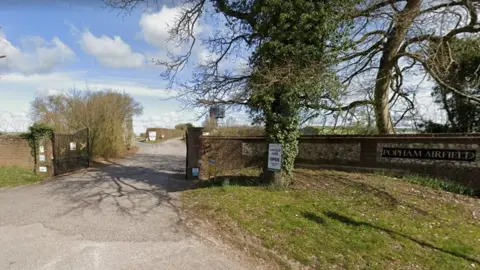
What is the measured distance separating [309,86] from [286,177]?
2.63 m

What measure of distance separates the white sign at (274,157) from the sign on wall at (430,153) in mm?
3407

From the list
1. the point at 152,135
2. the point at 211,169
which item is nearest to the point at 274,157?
the point at 211,169

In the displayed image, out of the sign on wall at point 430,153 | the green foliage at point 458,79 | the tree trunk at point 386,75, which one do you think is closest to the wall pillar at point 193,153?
the sign on wall at point 430,153

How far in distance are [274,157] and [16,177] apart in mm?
10229

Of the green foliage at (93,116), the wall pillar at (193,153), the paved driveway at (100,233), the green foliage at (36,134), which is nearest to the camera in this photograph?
the paved driveway at (100,233)

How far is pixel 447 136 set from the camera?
25.6ft

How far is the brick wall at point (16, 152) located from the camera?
44.7 ft

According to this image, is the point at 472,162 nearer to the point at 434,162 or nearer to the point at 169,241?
the point at 434,162

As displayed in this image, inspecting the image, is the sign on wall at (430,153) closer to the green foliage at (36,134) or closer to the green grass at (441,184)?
the green grass at (441,184)

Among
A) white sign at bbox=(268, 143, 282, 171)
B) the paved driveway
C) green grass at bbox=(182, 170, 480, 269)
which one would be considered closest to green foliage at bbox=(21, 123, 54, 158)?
the paved driveway

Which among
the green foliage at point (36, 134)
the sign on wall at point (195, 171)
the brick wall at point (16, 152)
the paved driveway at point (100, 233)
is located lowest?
the paved driveway at point (100, 233)

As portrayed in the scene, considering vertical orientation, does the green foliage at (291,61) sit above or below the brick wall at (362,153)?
above

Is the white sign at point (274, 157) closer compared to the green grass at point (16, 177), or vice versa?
the white sign at point (274, 157)

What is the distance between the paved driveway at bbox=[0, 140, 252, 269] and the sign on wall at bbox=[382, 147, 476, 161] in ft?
20.8
